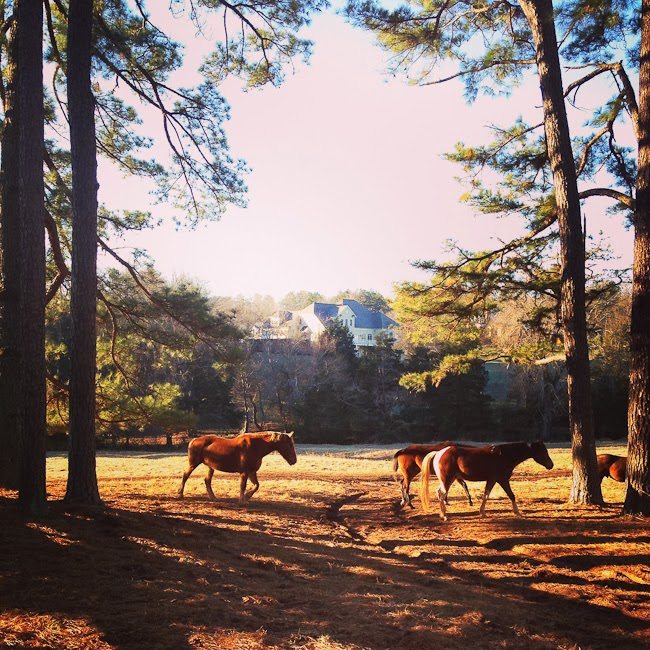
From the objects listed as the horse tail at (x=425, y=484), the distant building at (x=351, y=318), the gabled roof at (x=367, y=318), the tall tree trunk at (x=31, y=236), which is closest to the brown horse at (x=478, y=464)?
the horse tail at (x=425, y=484)

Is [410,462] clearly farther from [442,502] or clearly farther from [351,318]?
[351,318]

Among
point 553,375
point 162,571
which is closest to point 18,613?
point 162,571

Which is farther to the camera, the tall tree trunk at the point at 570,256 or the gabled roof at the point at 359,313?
the gabled roof at the point at 359,313

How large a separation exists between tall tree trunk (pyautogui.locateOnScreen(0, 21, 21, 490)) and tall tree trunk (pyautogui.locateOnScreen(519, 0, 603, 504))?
9.22 m

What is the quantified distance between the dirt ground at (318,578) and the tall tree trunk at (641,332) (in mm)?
630

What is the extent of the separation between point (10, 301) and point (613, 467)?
445 inches

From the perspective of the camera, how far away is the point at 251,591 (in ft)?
16.6

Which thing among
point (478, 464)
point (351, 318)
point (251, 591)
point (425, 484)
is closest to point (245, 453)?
point (425, 484)

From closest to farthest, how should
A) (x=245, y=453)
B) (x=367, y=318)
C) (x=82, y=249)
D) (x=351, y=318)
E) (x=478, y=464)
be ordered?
(x=82, y=249) → (x=478, y=464) → (x=245, y=453) → (x=351, y=318) → (x=367, y=318)

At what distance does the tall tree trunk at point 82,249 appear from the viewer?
8648 mm

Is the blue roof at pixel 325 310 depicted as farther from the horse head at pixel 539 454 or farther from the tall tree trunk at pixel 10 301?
the tall tree trunk at pixel 10 301

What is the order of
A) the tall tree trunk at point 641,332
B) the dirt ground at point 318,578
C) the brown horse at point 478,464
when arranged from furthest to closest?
the brown horse at point 478,464 → the tall tree trunk at point 641,332 → the dirt ground at point 318,578

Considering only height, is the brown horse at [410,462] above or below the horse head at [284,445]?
below

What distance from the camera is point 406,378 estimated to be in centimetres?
1295
